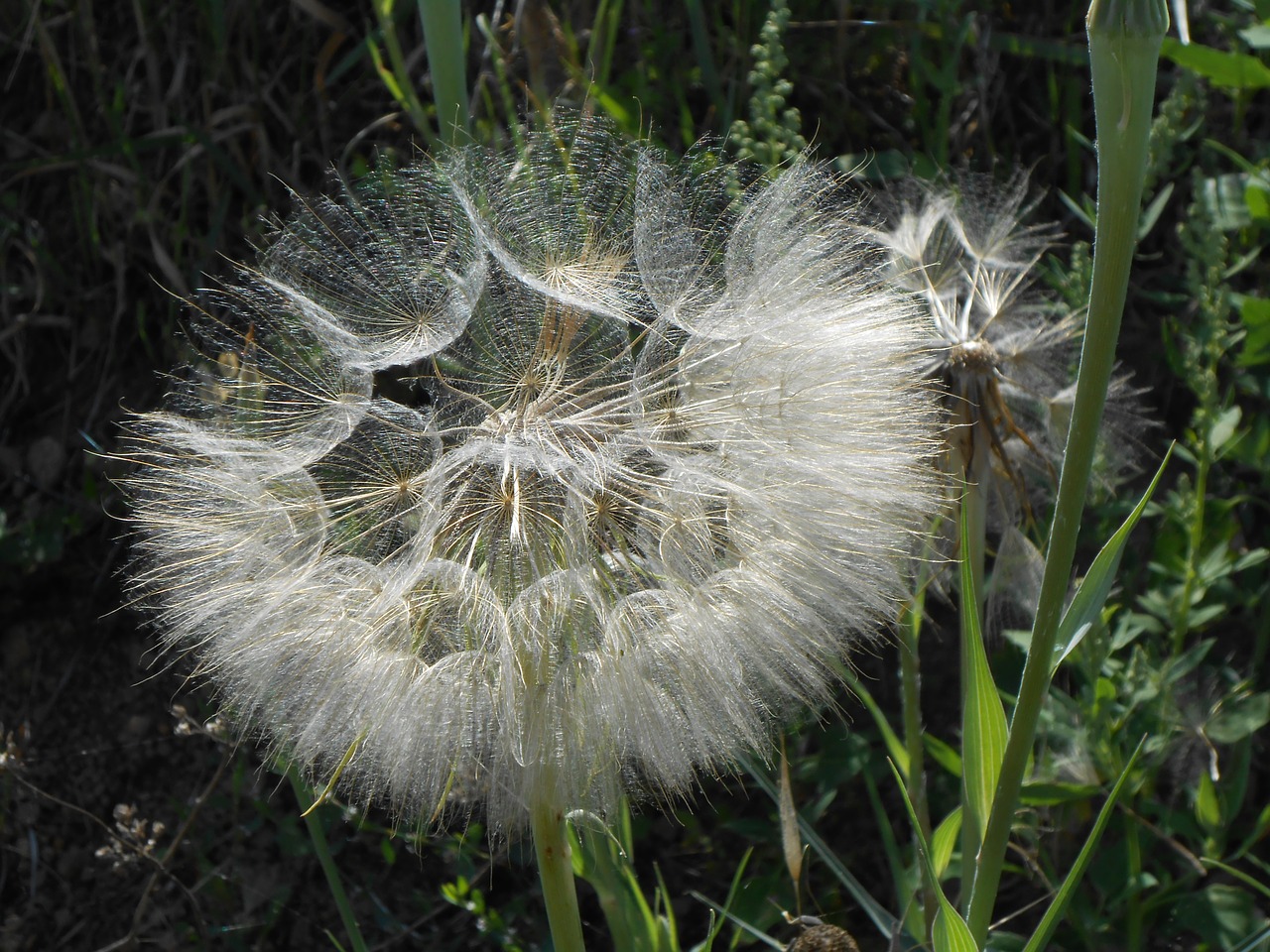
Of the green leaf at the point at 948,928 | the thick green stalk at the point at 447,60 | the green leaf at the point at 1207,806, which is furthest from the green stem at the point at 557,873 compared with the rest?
the green leaf at the point at 1207,806

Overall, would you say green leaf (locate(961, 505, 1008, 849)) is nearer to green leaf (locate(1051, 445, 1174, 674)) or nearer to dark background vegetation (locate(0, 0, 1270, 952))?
green leaf (locate(1051, 445, 1174, 674))

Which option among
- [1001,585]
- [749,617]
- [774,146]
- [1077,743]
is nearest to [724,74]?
[774,146]

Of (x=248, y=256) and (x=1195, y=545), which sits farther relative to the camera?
(x=248, y=256)

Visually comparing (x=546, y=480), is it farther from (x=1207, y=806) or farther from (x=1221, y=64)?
(x=1221, y=64)

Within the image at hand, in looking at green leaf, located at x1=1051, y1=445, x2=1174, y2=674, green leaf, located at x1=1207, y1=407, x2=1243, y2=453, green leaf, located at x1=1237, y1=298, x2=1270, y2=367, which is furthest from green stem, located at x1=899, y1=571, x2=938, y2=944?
green leaf, located at x1=1237, y1=298, x2=1270, y2=367

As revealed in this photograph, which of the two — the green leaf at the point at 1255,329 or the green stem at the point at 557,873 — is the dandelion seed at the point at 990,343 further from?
the green stem at the point at 557,873

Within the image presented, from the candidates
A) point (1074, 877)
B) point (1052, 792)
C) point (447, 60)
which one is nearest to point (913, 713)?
point (1052, 792)
